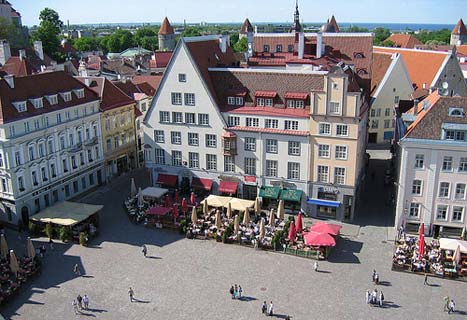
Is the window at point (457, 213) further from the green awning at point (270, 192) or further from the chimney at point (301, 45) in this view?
the chimney at point (301, 45)

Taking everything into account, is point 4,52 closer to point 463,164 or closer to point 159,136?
point 159,136

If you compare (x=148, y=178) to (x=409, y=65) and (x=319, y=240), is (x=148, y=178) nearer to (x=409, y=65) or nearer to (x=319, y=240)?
(x=319, y=240)

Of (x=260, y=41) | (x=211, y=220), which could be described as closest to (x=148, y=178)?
(x=211, y=220)

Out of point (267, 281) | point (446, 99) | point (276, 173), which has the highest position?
point (446, 99)

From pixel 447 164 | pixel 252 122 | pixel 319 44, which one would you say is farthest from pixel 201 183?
pixel 447 164

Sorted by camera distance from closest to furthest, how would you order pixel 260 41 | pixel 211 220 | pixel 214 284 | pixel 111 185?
1. pixel 214 284
2. pixel 211 220
3. pixel 111 185
4. pixel 260 41

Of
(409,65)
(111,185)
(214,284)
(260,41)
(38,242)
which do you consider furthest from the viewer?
(409,65)
